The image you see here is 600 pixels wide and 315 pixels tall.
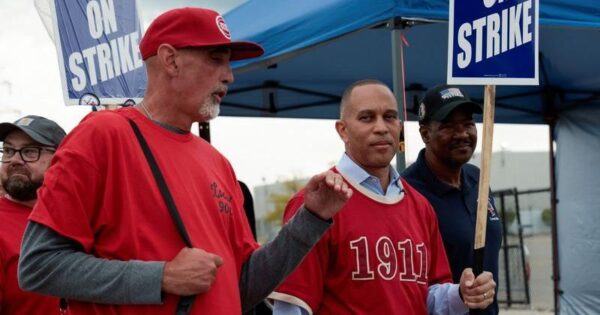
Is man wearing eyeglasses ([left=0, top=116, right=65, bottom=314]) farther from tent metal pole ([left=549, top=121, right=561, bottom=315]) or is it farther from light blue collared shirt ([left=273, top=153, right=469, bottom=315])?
tent metal pole ([left=549, top=121, right=561, bottom=315])

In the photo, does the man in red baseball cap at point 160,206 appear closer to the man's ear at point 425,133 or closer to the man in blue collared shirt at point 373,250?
the man in blue collared shirt at point 373,250

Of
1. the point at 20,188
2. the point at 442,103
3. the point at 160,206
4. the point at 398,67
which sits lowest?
the point at 20,188

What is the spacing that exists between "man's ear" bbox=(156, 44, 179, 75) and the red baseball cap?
13mm

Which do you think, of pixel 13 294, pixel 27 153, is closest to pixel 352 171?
pixel 13 294

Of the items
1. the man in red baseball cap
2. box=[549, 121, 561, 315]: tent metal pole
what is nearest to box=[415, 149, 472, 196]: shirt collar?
the man in red baseball cap

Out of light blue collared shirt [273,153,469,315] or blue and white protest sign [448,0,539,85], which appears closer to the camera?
light blue collared shirt [273,153,469,315]

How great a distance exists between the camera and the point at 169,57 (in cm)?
231

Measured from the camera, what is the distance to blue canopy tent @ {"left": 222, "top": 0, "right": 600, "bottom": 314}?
597 centimetres

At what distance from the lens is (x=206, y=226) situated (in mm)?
2275

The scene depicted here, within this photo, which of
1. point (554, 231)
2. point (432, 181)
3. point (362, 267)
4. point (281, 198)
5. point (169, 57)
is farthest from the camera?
point (281, 198)

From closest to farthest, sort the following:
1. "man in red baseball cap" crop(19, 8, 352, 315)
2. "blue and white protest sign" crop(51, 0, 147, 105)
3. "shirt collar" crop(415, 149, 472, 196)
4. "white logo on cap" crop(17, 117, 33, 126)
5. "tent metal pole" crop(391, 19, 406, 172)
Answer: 1. "man in red baseball cap" crop(19, 8, 352, 315)
2. "white logo on cap" crop(17, 117, 33, 126)
3. "shirt collar" crop(415, 149, 472, 196)
4. "blue and white protest sign" crop(51, 0, 147, 105)
5. "tent metal pole" crop(391, 19, 406, 172)

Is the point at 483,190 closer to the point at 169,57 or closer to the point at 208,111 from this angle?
the point at 208,111

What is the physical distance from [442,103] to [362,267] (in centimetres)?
135

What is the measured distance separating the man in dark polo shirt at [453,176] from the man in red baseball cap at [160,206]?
1.55 metres
